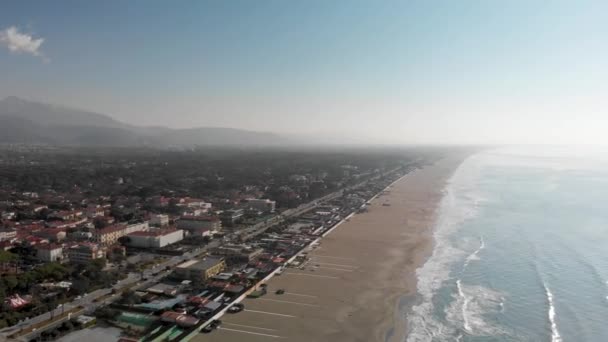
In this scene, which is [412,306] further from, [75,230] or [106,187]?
[106,187]

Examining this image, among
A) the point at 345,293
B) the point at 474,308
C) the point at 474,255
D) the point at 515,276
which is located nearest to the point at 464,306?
the point at 474,308

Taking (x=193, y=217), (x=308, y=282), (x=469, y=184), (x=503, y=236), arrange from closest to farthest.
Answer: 1. (x=308, y=282)
2. (x=503, y=236)
3. (x=193, y=217)
4. (x=469, y=184)

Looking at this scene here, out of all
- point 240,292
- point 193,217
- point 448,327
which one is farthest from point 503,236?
point 193,217

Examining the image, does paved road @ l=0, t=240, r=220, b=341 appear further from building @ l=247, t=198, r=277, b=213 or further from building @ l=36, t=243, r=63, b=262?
building @ l=247, t=198, r=277, b=213

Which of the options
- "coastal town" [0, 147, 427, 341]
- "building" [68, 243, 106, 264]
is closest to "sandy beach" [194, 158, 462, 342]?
"coastal town" [0, 147, 427, 341]

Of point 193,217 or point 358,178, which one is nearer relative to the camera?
point 193,217

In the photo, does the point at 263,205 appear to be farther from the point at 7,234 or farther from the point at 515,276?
the point at 515,276

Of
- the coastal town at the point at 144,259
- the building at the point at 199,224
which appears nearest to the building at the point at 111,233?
the coastal town at the point at 144,259
